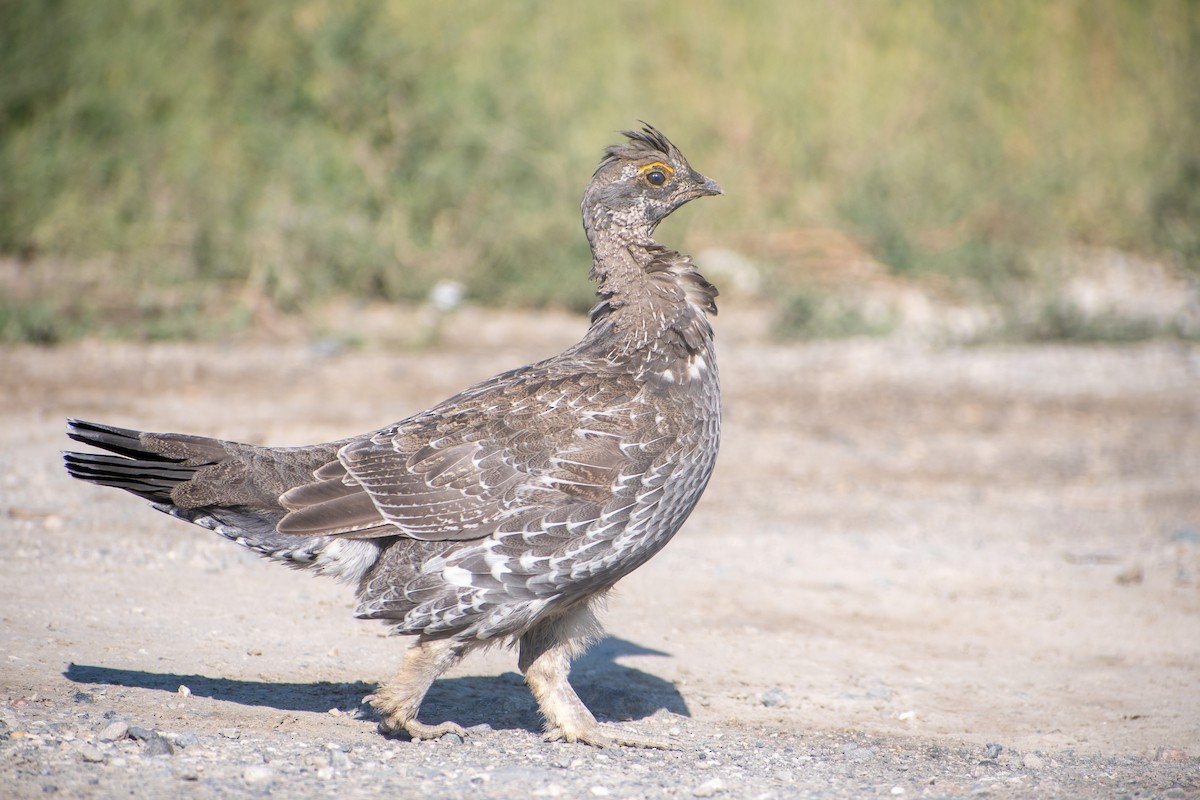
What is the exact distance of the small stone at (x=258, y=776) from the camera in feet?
14.4

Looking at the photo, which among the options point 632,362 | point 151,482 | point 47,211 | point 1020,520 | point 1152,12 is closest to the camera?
point 151,482

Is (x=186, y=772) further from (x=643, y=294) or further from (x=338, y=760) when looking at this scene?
(x=643, y=294)

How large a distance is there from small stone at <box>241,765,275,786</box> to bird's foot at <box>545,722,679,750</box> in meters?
1.29

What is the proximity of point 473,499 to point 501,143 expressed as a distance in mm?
→ 11474

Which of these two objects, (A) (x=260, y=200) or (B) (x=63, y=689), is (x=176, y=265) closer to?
(A) (x=260, y=200)

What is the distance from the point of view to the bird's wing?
5.11m

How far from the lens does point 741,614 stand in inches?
287

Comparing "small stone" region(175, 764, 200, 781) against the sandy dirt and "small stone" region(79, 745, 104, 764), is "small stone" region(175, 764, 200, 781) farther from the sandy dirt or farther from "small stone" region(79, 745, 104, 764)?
"small stone" region(79, 745, 104, 764)

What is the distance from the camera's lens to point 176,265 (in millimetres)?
14688

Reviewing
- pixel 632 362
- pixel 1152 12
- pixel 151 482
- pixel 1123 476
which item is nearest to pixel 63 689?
pixel 151 482

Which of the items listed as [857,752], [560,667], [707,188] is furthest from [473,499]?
[707,188]

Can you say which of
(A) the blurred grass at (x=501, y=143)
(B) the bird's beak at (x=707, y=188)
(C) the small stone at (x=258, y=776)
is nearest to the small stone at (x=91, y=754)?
(C) the small stone at (x=258, y=776)

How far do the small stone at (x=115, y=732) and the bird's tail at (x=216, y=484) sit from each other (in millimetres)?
855

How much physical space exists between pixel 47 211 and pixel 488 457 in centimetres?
1124
